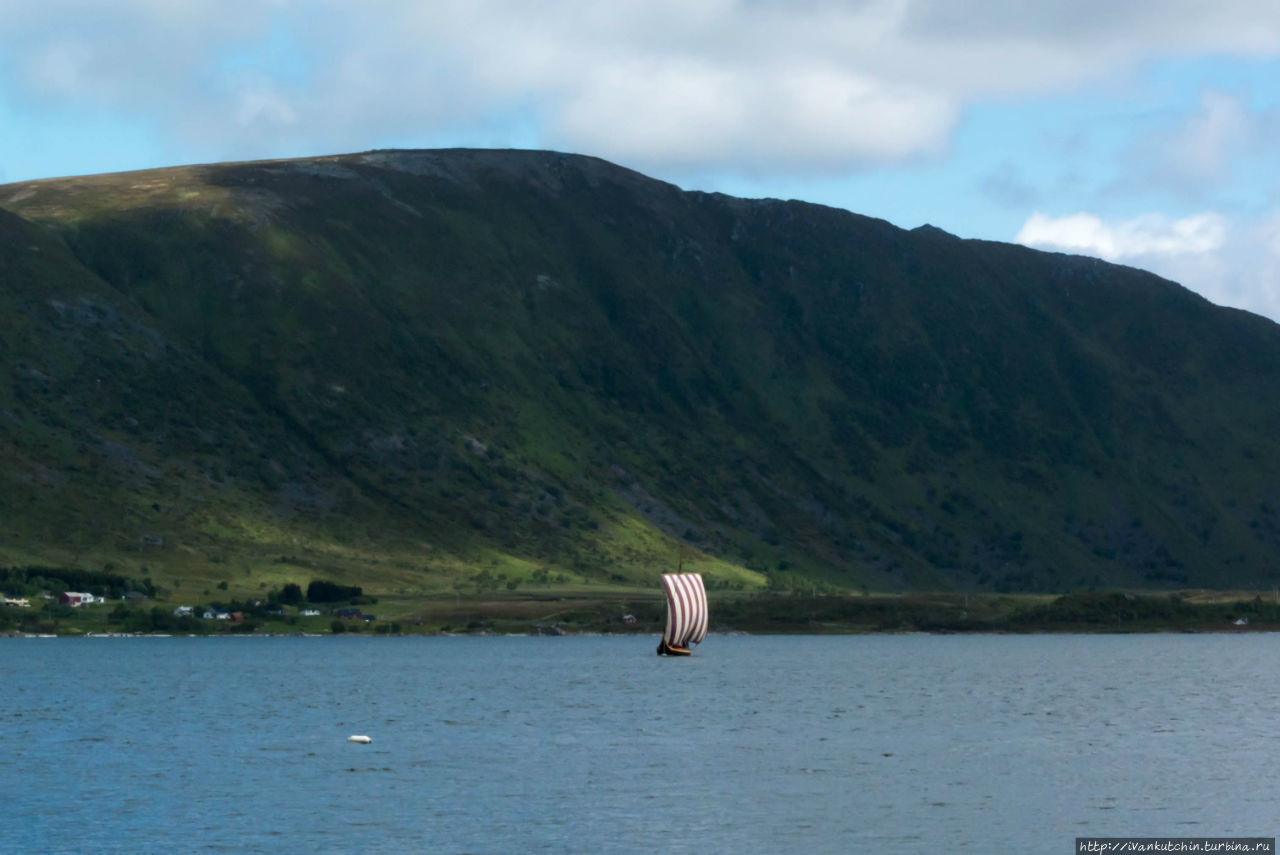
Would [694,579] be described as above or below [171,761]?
above

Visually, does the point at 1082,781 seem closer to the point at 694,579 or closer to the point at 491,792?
the point at 491,792

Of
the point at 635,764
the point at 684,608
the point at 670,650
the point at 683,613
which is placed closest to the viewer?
the point at 635,764

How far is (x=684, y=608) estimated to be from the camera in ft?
618

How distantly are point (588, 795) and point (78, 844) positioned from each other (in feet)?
76.6

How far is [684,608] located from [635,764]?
99293 millimetres

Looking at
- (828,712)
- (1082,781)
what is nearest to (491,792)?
(1082,781)

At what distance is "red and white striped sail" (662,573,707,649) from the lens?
7255 inches

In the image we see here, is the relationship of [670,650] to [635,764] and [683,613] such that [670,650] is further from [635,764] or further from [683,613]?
[635,764]

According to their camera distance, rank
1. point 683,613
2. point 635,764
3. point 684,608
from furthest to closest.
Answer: point 683,613 < point 684,608 < point 635,764

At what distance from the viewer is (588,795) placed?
77062 mm

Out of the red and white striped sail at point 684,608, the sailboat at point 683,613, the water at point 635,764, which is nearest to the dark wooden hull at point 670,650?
the sailboat at point 683,613

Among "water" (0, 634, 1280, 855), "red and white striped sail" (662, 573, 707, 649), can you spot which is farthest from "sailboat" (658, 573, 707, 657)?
"water" (0, 634, 1280, 855)

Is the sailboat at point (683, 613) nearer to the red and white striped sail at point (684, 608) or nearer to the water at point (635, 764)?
the red and white striped sail at point (684, 608)

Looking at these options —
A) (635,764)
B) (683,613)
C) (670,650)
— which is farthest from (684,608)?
(635,764)
